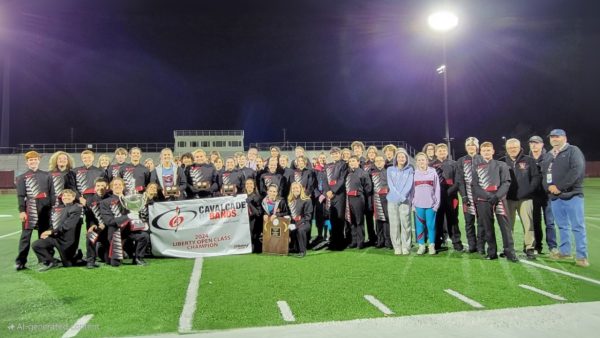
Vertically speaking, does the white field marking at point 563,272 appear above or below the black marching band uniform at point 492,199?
below

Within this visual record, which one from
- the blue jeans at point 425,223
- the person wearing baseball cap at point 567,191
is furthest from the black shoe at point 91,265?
the person wearing baseball cap at point 567,191

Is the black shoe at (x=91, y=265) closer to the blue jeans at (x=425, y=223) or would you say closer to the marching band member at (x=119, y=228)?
the marching band member at (x=119, y=228)

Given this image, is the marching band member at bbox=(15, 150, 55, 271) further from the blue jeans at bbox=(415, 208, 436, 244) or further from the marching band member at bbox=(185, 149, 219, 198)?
the blue jeans at bbox=(415, 208, 436, 244)

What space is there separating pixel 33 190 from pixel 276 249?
160 inches

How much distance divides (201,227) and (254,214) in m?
0.99

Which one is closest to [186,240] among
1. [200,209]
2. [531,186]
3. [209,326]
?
[200,209]

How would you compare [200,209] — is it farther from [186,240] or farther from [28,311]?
[28,311]

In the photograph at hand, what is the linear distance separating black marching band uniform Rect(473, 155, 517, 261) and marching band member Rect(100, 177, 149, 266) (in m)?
5.54

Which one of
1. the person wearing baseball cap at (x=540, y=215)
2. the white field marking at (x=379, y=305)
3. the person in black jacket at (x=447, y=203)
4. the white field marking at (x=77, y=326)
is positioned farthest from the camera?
the person in black jacket at (x=447, y=203)

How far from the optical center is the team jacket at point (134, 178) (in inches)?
314

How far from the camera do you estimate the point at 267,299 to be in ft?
15.5

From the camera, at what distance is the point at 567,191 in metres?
6.50

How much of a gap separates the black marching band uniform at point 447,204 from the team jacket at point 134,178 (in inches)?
218

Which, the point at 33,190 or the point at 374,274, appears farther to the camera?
the point at 33,190
